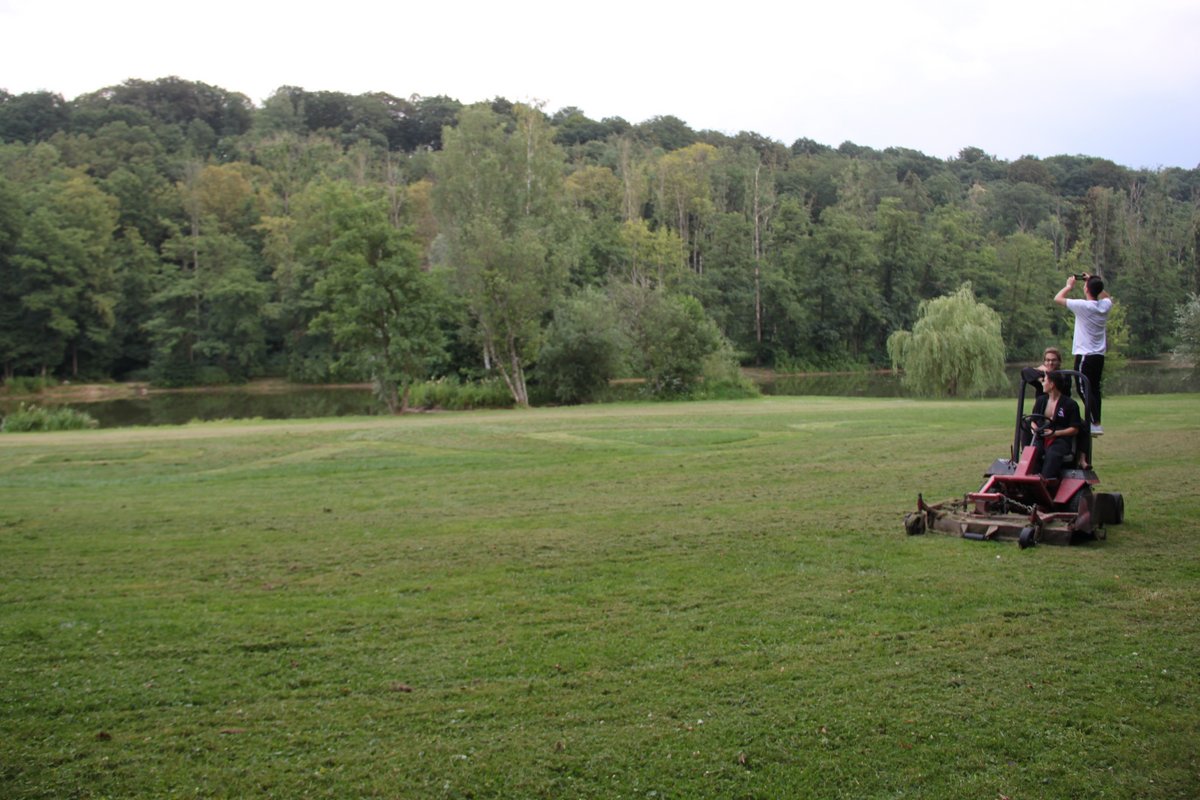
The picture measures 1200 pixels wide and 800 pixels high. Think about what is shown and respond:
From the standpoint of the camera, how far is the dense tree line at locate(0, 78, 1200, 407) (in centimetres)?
4734

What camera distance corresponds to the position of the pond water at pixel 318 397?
169ft

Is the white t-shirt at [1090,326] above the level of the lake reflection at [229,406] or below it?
above

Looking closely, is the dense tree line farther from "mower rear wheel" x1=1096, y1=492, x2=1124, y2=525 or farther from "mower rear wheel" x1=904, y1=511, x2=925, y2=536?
"mower rear wheel" x1=1096, y1=492, x2=1124, y2=525

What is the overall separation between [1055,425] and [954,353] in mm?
39340

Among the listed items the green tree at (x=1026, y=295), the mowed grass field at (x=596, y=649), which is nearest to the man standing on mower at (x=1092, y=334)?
the mowed grass field at (x=596, y=649)

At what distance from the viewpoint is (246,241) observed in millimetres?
87750

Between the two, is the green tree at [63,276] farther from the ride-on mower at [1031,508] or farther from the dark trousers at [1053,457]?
the dark trousers at [1053,457]

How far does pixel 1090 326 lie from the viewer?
12.0 meters

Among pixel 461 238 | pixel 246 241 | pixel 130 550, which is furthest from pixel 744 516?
pixel 246 241

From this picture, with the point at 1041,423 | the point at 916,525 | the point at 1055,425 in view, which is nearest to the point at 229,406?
the point at 916,525

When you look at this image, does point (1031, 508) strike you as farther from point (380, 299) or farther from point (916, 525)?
point (380, 299)

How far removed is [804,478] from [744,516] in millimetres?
3510

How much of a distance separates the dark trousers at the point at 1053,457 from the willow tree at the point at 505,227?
36258mm

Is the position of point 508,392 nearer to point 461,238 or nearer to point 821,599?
point 461,238
